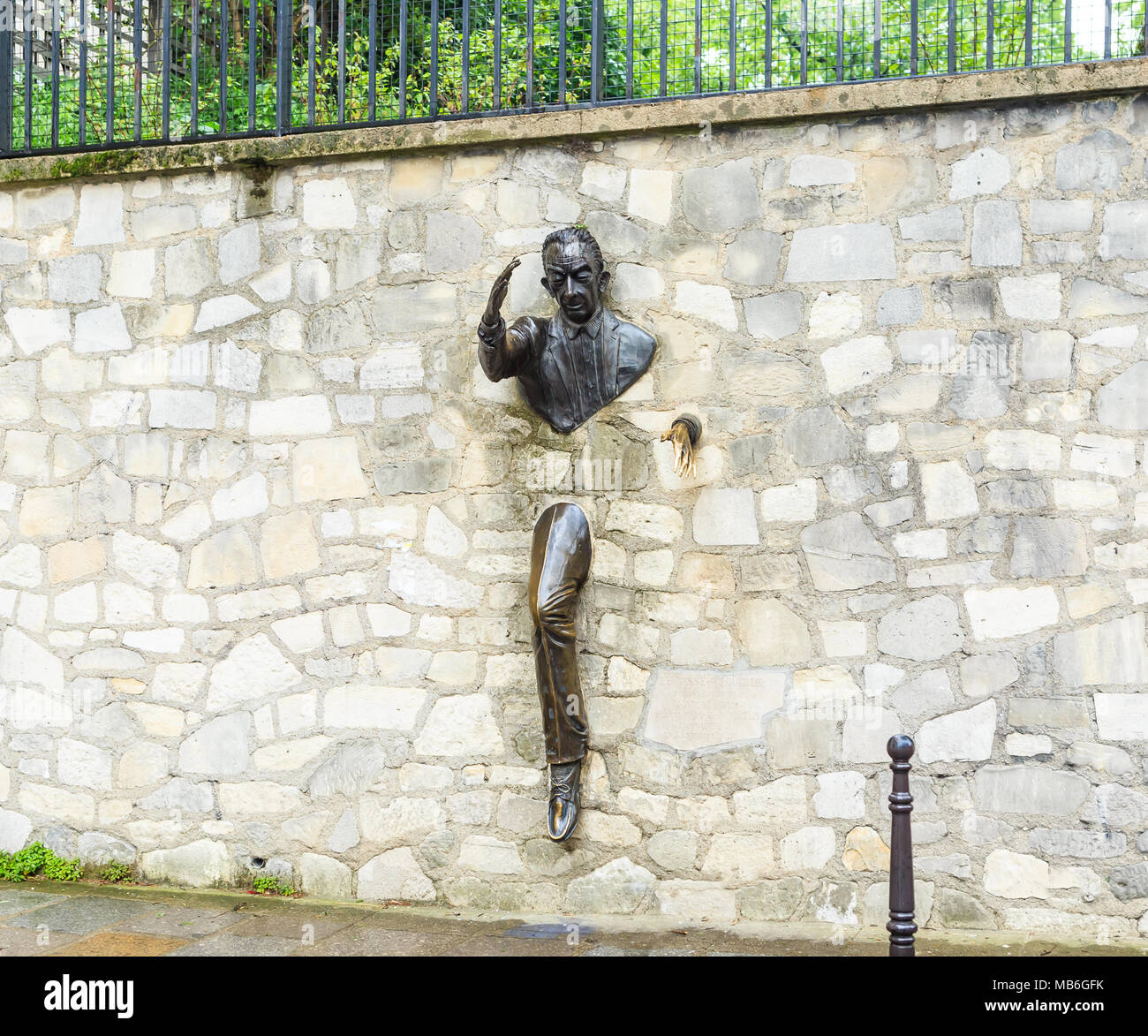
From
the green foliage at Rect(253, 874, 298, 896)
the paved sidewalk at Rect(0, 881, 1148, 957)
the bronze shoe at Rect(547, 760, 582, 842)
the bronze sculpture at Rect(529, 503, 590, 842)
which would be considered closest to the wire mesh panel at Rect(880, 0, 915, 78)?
the bronze sculpture at Rect(529, 503, 590, 842)

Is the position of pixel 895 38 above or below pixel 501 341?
above

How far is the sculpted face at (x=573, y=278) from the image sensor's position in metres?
4.92

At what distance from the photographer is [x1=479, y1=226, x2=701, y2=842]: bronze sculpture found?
16.1 feet

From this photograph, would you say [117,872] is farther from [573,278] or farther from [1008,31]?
[1008,31]

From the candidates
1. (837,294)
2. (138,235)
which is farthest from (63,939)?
(837,294)

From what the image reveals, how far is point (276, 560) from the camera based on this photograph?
5.39 meters

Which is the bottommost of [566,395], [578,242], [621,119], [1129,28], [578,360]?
[566,395]

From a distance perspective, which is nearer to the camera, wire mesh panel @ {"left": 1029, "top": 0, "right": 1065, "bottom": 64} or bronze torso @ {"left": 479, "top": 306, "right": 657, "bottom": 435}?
bronze torso @ {"left": 479, "top": 306, "right": 657, "bottom": 435}

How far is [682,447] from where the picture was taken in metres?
4.87

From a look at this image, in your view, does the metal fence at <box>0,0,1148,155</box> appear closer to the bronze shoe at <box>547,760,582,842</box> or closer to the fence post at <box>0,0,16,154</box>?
the fence post at <box>0,0,16,154</box>

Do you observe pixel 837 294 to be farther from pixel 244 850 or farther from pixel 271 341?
pixel 244 850

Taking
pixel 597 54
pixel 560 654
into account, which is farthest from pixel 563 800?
pixel 597 54

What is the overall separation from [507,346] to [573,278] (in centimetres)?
37

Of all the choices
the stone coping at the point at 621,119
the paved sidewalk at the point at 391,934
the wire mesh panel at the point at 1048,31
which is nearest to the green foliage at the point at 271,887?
the paved sidewalk at the point at 391,934
